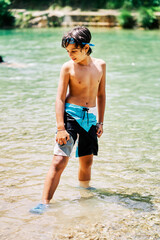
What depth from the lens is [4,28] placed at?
3222 centimetres

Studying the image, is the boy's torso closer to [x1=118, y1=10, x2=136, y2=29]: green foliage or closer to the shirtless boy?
the shirtless boy

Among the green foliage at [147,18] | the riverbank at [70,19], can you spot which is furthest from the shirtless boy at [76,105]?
the riverbank at [70,19]

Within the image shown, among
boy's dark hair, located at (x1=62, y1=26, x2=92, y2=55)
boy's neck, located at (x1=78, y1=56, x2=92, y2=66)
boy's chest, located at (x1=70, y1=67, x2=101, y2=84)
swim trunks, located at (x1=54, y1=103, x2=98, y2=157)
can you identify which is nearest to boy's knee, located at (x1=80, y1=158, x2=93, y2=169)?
swim trunks, located at (x1=54, y1=103, x2=98, y2=157)

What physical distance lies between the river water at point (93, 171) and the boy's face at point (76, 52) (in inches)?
50.7

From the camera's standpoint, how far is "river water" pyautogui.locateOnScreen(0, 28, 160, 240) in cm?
298

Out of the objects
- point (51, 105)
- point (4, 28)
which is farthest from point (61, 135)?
point (4, 28)

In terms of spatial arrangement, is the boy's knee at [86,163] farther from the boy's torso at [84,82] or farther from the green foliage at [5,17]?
the green foliage at [5,17]

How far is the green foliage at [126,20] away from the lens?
29.9 metres

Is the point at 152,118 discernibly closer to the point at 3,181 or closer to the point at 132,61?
the point at 3,181

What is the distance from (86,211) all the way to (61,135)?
70cm

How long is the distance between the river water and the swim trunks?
0.50 m

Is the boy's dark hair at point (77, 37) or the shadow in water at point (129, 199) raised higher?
the boy's dark hair at point (77, 37)

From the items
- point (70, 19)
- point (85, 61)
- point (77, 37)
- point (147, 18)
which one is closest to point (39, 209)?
point (85, 61)

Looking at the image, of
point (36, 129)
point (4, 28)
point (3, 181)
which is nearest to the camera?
point (3, 181)
